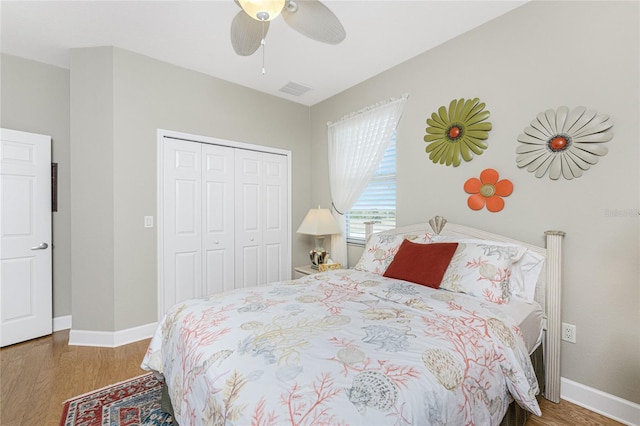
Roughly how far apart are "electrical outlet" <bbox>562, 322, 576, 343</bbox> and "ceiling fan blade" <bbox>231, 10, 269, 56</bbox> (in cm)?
271

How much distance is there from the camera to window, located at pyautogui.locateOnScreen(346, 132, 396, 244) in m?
3.13

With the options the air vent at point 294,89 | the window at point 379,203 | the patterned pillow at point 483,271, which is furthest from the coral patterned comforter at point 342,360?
the air vent at point 294,89

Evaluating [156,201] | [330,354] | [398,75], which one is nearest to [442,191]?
[398,75]

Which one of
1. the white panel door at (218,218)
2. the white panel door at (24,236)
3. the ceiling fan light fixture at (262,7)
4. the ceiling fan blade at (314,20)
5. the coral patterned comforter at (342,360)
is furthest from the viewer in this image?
the white panel door at (218,218)

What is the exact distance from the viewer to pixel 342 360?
106 cm

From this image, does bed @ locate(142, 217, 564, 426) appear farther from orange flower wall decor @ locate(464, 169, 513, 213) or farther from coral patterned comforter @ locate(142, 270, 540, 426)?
orange flower wall decor @ locate(464, 169, 513, 213)

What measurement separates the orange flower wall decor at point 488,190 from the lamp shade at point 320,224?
152 cm

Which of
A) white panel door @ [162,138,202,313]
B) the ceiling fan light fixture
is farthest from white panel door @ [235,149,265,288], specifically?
the ceiling fan light fixture

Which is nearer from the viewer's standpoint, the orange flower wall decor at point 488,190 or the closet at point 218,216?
the orange flower wall decor at point 488,190

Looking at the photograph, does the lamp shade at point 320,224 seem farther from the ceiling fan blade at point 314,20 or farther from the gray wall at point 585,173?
the ceiling fan blade at point 314,20

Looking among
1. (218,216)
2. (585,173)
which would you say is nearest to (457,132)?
(585,173)

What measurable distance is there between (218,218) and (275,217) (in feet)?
2.50

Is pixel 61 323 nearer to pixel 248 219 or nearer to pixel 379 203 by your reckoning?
pixel 248 219

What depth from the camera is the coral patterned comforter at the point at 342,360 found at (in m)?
0.90
